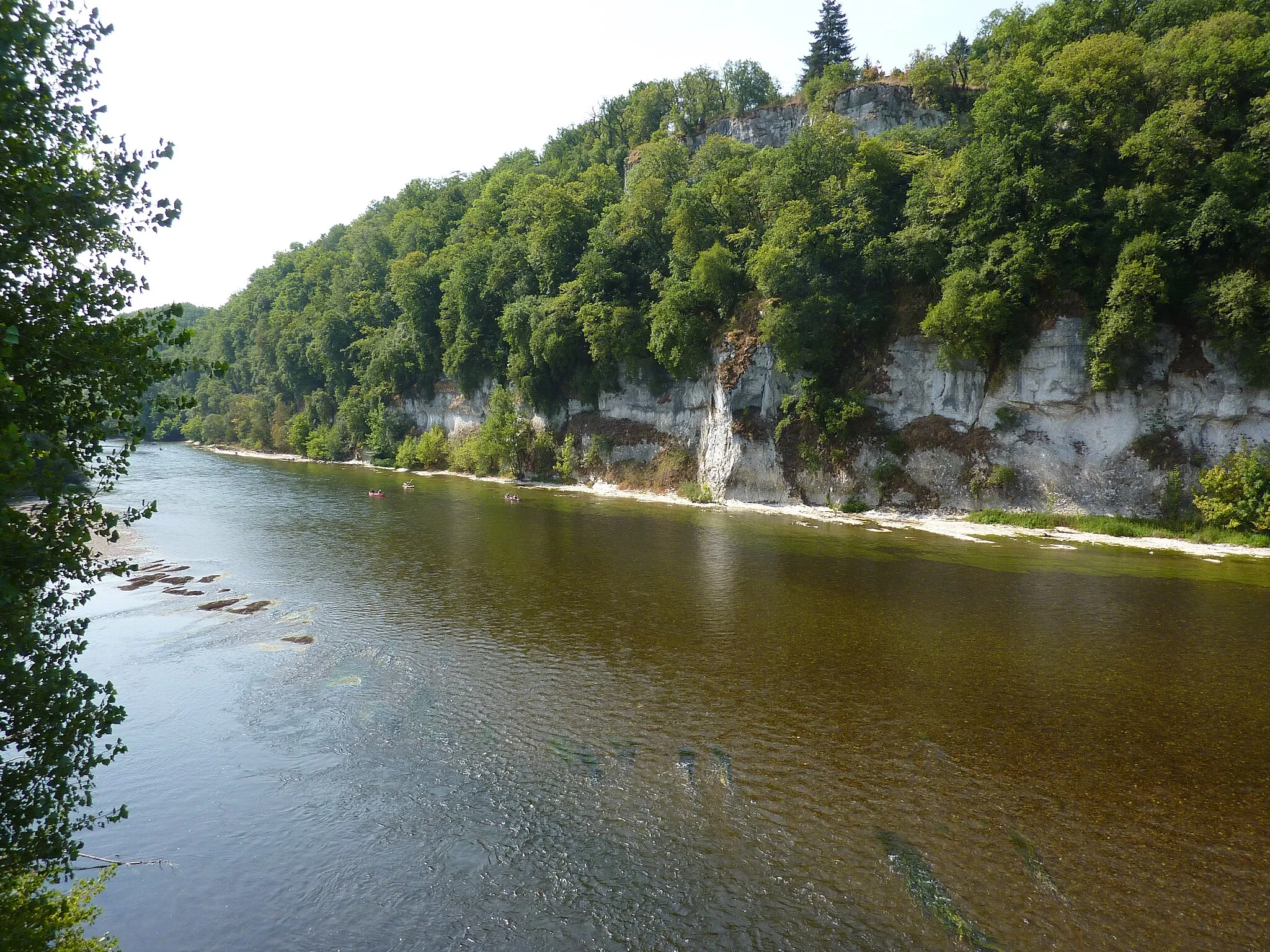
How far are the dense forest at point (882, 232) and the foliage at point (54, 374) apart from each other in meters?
4.36

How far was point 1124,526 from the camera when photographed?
33.9 meters

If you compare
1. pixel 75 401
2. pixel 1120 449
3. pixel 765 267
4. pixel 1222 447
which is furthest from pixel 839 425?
pixel 75 401

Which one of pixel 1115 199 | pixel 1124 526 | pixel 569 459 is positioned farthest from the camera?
pixel 569 459

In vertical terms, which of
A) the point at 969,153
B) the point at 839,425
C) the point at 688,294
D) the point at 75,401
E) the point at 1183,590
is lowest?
the point at 1183,590

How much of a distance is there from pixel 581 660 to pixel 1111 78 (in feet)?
132

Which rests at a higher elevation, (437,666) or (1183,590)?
(1183,590)

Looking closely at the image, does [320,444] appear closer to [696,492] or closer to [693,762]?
[696,492]

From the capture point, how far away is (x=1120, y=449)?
34812mm

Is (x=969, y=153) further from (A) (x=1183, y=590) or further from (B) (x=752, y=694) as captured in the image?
(B) (x=752, y=694)

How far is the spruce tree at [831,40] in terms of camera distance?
7325 centimetres

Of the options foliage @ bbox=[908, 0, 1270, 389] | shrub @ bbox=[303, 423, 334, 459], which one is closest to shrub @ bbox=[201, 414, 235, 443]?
shrub @ bbox=[303, 423, 334, 459]

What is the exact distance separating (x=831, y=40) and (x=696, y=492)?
55.8m

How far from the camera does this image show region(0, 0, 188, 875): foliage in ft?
23.9

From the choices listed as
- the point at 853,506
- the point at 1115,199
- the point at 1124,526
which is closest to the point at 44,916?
the point at 1124,526
